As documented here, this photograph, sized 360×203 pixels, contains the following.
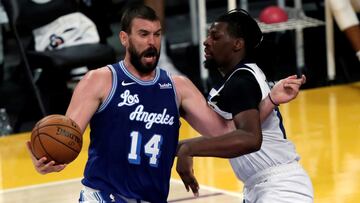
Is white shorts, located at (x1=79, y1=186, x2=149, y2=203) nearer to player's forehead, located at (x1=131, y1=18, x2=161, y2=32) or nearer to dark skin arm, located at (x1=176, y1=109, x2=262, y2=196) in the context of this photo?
dark skin arm, located at (x1=176, y1=109, x2=262, y2=196)

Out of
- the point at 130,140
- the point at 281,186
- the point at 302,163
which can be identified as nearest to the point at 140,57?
the point at 130,140

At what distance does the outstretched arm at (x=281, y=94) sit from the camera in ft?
18.6

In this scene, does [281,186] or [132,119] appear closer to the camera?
[132,119]

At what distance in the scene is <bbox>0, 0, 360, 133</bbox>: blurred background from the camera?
36.1ft

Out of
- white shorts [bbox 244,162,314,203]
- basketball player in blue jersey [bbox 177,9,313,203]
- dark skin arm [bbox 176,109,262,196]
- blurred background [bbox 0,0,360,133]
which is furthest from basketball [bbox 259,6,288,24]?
dark skin arm [bbox 176,109,262,196]

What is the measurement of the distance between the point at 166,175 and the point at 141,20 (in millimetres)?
838

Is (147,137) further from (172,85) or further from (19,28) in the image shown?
(19,28)

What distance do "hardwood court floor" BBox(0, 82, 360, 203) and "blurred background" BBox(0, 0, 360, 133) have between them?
25.1 inches

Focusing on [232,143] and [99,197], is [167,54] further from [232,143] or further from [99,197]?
[232,143]

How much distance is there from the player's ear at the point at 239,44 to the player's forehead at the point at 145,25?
0.44 m

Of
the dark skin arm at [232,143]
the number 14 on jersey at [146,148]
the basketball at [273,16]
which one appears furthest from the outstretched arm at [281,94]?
the basketball at [273,16]

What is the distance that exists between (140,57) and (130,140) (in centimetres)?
44

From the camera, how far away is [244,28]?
19.3 ft

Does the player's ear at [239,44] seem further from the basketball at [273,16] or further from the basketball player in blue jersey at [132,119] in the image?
the basketball at [273,16]
